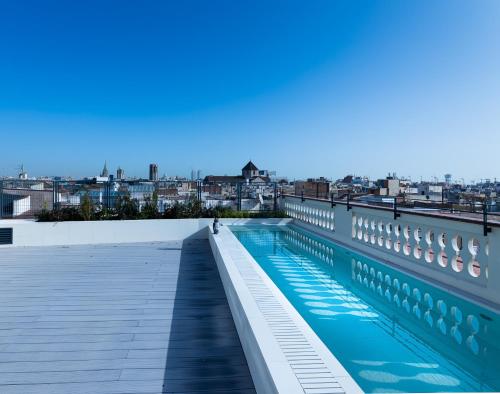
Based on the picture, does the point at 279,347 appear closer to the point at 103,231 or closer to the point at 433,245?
the point at 433,245

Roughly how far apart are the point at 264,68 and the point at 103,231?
29.5ft

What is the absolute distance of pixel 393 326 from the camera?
323cm

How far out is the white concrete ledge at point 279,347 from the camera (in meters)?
1.70

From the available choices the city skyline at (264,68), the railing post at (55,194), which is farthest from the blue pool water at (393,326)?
the city skyline at (264,68)

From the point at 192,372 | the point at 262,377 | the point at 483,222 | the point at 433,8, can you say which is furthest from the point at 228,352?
the point at 433,8

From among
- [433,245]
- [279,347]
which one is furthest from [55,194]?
[279,347]

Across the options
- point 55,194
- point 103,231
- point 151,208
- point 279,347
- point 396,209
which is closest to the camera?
point 279,347

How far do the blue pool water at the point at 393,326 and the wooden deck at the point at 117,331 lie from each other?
31.6 inches

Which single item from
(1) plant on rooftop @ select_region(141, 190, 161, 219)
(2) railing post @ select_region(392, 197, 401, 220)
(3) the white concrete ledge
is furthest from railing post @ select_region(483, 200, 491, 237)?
(1) plant on rooftop @ select_region(141, 190, 161, 219)

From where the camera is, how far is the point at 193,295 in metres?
4.23

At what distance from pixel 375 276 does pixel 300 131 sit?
687 inches

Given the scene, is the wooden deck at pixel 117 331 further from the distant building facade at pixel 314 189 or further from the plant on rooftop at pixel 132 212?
the distant building facade at pixel 314 189

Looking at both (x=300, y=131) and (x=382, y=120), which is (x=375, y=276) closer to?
(x=382, y=120)

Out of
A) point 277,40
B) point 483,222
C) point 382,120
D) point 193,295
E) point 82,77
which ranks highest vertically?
point 277,40
